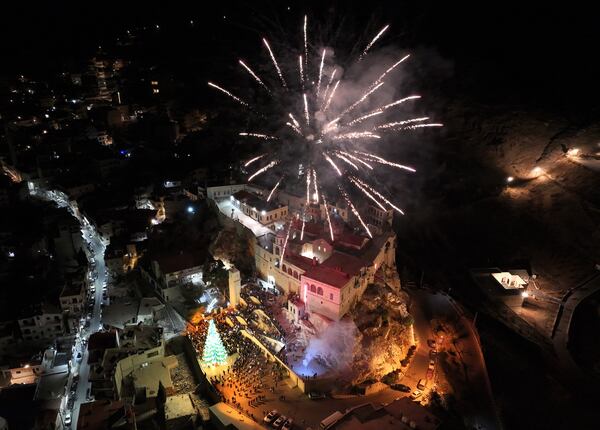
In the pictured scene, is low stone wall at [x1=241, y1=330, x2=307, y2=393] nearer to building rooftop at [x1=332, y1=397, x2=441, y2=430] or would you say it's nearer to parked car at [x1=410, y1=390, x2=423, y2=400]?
building rooftop at [x1=332, y1=397, x2=441, y2=430]

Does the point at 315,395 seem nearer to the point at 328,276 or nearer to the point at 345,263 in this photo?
the point at 328,276

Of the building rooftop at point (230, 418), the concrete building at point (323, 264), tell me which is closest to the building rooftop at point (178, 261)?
the concrete building at point (323, 264)

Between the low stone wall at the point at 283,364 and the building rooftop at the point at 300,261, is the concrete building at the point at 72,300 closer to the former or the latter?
the low stone wall at the point at 283,364

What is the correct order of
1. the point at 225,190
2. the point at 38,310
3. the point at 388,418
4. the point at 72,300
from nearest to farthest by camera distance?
the point at 388,418, the point at 38,310, the point at 72,300, the point at 225,190

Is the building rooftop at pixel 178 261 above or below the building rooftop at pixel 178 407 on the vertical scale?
above

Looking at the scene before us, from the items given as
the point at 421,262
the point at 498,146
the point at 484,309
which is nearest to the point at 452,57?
the point at 498,146

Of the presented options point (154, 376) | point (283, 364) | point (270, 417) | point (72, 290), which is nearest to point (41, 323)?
point (72, 290)
